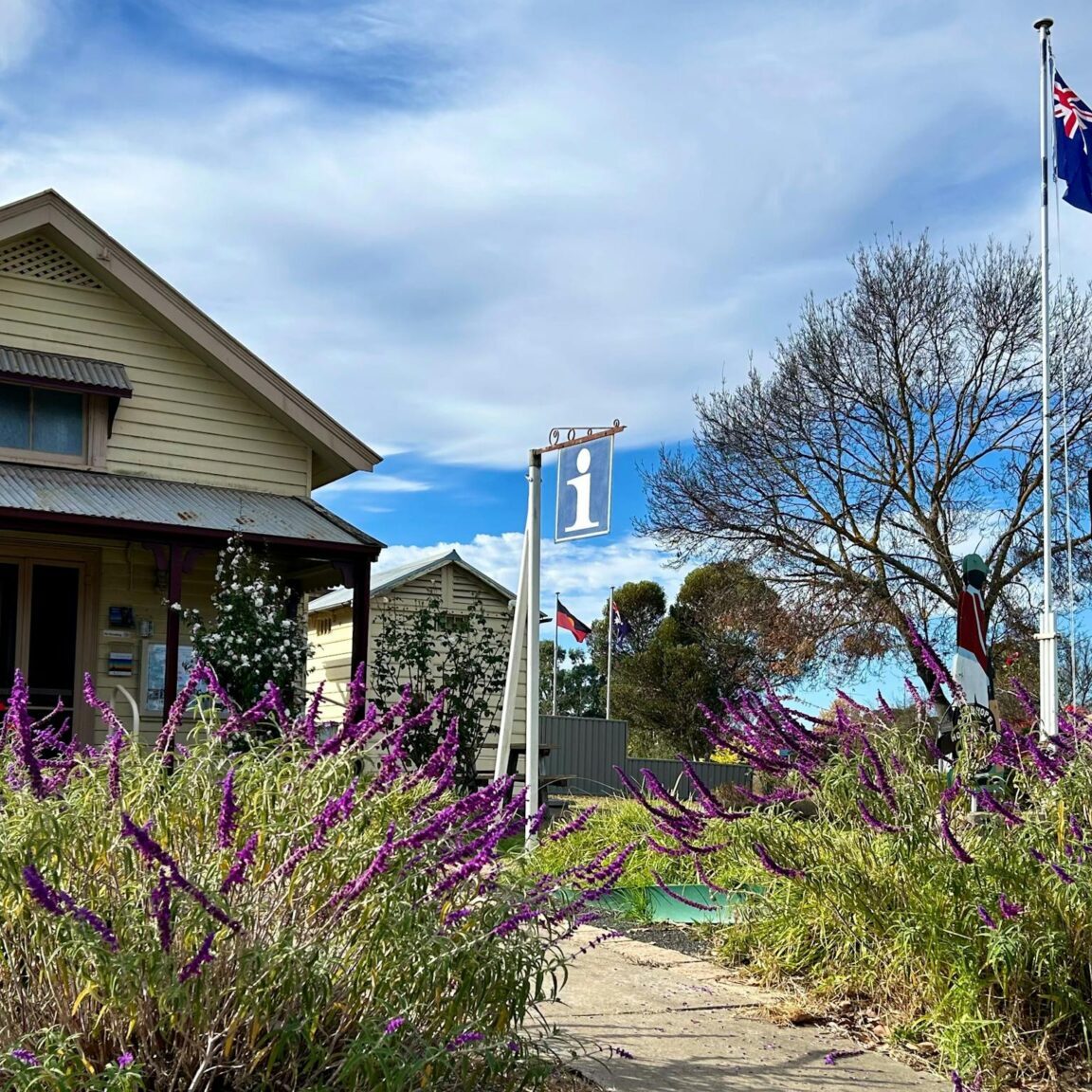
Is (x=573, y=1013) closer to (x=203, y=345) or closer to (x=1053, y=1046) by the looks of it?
(x=1053, y=1046)

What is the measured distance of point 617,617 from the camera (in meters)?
35.1

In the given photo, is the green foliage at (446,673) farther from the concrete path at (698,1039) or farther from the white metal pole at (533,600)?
the concrete path at (698,1039)

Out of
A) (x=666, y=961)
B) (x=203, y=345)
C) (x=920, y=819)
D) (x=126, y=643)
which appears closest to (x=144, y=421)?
(x=203, y=345)

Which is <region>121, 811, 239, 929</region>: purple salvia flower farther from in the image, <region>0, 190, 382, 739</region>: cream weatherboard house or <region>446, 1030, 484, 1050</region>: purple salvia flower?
<region>0, 190, 382, 739</region>: cream weatherboard house

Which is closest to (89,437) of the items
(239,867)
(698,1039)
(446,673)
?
(446,673)

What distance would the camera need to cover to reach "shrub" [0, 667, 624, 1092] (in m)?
2.95

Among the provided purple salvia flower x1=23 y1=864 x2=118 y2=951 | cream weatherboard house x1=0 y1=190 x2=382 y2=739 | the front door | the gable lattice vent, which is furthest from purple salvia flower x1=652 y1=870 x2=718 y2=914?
the gable lattice vent

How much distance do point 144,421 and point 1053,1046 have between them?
1290cm

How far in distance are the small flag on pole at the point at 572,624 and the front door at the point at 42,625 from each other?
632 inches

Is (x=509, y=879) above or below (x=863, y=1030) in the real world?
above

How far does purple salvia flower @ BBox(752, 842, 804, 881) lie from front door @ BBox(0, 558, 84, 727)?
11036mm

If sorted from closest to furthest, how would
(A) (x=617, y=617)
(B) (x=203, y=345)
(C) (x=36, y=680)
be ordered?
(C) (x=36, y=680)
(B) (x=203, y=345)
(A) (x=617, y=617)

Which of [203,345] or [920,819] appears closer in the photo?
[920,819]

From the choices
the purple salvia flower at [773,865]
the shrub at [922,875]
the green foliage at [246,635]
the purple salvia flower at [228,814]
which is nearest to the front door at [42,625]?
the green foliage at [246,635]
